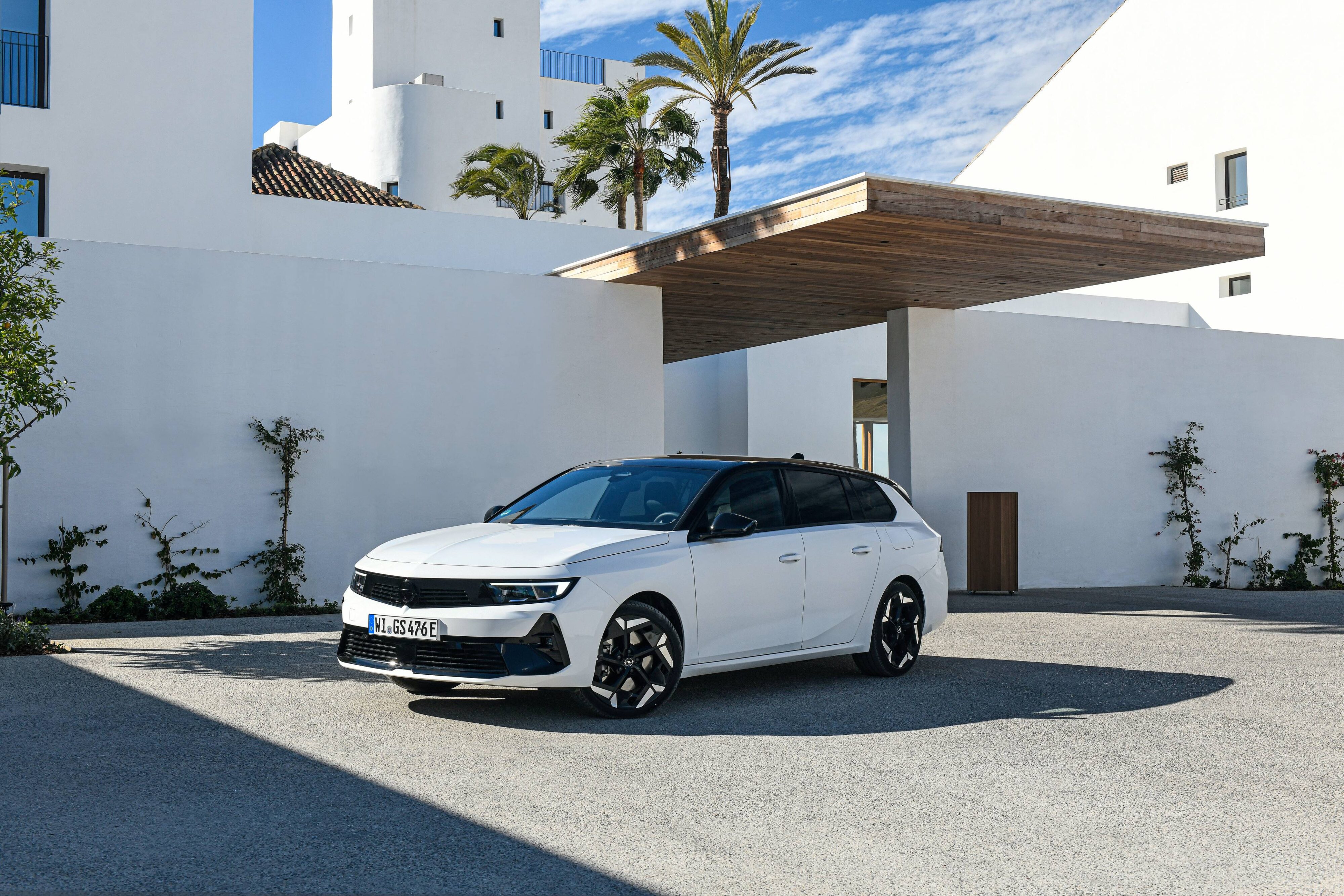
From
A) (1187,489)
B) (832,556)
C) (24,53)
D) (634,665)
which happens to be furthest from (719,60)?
(634,665)

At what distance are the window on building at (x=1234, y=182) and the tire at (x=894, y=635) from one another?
22.6 meters

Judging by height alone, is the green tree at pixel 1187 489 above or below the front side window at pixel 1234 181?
below

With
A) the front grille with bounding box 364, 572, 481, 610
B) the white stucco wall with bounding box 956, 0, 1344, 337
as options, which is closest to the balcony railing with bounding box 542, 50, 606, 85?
the white stucco wall with bounding box 956, 0, 1344, 337

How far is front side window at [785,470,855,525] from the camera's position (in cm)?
854

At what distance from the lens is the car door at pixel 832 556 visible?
8289 mm

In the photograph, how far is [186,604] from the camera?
1205 cm

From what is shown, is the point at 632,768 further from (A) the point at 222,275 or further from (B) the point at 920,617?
(A) the point at 222,275

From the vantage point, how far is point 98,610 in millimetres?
11750

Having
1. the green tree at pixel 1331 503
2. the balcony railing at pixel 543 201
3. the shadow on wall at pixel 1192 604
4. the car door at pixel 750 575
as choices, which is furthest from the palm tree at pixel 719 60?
the car door at pixel 750 575

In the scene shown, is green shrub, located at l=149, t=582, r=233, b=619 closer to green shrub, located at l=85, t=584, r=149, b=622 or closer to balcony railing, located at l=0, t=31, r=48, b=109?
green shrub, located at l=85, t=584, r=149, b=622

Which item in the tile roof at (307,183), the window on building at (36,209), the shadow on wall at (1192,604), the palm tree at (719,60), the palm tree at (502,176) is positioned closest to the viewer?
the shadow on wall at (1192,604)

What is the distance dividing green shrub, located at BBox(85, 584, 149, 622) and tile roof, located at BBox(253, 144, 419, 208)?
13.6m

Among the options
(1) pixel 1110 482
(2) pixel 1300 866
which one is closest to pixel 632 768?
(2) pixel 1300 866

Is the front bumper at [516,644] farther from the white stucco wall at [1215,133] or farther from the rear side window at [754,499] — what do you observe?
the white stucco wall at [1215,133]
